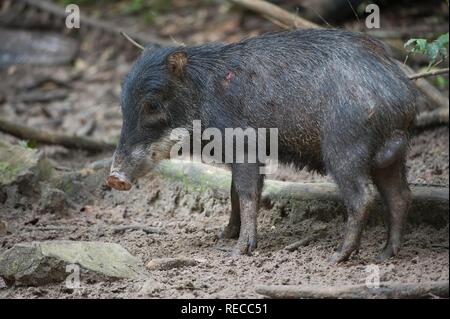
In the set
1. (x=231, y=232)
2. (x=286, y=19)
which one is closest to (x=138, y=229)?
(x=231, y=232)

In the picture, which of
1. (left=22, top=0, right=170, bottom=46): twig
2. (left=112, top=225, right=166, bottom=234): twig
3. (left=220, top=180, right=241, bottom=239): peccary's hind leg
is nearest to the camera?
(left=220, top=180, right=241, bottom=239): peccary's hind leg

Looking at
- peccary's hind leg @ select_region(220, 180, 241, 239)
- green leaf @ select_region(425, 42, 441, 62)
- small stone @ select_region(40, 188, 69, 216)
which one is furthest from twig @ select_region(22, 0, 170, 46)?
green leaf @ select_region(425, 42, 441, 62)

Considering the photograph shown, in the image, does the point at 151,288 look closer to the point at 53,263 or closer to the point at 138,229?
the point at 53,263

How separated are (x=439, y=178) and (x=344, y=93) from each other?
198 centimetres

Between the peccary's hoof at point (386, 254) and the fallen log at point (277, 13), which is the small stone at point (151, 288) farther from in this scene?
the fallen log at point (277, 13)

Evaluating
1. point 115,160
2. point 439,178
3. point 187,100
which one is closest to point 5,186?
point 115,160

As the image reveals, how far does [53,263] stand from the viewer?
468cm

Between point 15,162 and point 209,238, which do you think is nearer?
point 209,238

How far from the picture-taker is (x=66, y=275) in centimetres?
472

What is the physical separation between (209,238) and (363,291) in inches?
83.3

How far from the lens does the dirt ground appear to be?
466cm

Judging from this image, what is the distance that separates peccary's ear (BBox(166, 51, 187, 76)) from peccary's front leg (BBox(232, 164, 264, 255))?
2.61 ft

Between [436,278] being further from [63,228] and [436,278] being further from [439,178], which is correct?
[63,228]

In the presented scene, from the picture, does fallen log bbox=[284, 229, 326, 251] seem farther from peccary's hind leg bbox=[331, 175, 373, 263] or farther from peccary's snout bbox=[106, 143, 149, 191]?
peccary's snout bbox=[106, 143, 149, 191]
